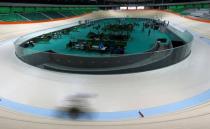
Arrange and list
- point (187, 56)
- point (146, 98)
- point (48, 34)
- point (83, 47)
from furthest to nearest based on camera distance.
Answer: point (48, 34), point (83, 47), point (187, 56), point (146, 98)

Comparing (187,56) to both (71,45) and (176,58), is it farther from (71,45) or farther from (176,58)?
(71,45)

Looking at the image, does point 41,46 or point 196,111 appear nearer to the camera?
point 196,111

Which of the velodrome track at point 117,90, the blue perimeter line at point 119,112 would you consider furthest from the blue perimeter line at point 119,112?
the velodrome track at point 117,90

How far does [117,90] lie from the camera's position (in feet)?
22.1

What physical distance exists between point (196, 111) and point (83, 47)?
32.9 ft

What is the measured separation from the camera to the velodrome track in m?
4.49

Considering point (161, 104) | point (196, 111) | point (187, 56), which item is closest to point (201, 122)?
point (196, 111)

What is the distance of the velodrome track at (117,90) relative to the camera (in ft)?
14.7

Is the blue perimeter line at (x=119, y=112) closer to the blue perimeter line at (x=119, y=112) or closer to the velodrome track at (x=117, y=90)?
the blue perimeter line at (x=119, y=112)

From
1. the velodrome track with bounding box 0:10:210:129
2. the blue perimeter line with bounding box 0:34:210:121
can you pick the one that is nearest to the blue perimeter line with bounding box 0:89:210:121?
the blue perimeter line with bounding box 0:34:210:121

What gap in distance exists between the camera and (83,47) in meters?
14.3

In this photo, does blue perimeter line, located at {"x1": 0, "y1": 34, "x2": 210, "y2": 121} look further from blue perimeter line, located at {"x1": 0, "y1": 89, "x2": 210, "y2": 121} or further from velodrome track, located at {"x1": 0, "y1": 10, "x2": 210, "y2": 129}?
velodrome track, located at {"x1": 0, "y1": 10, "x2": 210, "y2": 129}

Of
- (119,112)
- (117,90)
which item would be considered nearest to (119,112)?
(119,112)

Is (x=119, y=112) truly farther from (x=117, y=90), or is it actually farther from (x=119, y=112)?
(x=117, y=90)
